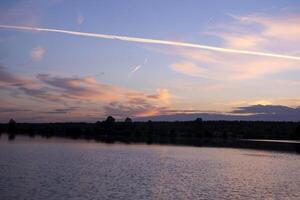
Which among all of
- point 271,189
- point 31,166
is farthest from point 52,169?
point 271,189

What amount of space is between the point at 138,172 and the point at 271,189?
49.7 ft

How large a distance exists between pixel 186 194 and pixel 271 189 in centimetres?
896

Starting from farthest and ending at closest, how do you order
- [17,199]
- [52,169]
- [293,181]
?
[52,169]
[293,181]
[17,199]

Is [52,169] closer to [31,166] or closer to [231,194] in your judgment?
[31,166]

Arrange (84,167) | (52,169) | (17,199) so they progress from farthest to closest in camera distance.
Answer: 1. (84,167)
2. (52,169)
3. (17,199)

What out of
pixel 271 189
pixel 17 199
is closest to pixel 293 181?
pixel 271 189

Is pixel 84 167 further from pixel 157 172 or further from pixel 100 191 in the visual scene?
pixel 100 191

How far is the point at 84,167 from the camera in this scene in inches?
2112

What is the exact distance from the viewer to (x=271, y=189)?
40.1 m

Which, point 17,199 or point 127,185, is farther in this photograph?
point 127,185

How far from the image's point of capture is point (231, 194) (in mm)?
36406

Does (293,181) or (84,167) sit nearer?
(293,181)

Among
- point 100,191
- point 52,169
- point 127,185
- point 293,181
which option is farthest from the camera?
point 52,169

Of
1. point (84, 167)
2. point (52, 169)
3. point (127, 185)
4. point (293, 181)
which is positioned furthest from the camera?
point (84, 167)
